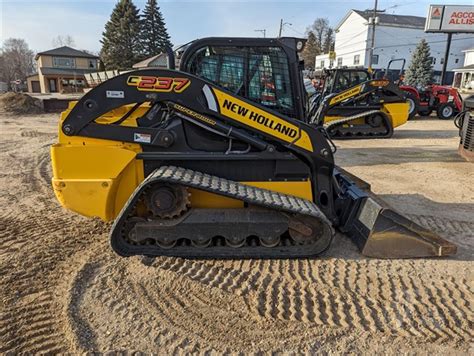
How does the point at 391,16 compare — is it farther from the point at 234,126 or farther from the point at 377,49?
the point at 234,126

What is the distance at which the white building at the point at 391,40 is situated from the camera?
44000mm

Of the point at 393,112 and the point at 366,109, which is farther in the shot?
the point at 393,112

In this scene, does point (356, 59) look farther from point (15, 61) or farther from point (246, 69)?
point (15, 61)

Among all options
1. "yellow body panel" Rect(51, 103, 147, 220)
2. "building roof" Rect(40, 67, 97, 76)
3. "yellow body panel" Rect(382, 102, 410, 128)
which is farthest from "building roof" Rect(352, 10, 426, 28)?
"yellow body panel" Rect(51, 103, 147, 220)

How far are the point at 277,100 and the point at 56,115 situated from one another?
1733cm

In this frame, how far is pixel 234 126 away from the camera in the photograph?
3773 mm

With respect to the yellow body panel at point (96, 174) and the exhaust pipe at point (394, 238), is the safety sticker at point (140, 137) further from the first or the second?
the exhaust pipe at point (394, 238)

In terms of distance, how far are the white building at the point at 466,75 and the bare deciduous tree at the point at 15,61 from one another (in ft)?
223

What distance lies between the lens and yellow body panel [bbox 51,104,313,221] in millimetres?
3586

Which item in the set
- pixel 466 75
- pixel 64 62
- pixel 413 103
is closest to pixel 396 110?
pixel 413 103

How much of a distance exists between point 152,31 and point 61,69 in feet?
47.7

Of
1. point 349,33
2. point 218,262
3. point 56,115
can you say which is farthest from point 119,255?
point 349,33

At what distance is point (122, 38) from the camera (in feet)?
162

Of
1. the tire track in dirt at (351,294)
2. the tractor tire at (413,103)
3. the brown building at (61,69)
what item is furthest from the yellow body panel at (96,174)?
the brown building at (61,69)
